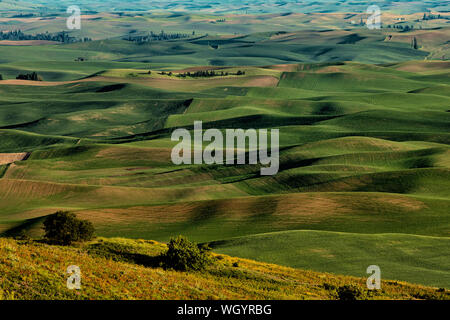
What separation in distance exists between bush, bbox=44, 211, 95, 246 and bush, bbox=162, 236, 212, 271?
251 inches

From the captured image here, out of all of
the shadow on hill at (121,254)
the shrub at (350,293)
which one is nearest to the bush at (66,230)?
the shadow on hill at (121,254)

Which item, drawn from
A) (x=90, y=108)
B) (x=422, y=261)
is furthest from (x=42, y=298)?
(x=90, y=108)

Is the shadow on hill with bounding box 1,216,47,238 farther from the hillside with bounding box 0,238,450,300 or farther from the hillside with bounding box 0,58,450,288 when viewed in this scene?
the hillside with bounding box 0,238,450,300

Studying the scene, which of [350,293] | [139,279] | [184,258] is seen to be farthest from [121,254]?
[350,293]

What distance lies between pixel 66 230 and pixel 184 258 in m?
8.48

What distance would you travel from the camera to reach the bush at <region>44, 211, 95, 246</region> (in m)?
36.7

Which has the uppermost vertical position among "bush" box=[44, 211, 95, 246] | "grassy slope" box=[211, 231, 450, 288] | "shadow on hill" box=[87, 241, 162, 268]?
"bush" box=[44, 211, 95, 246]

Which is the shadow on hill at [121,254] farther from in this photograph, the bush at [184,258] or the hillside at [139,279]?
the bush at [184,258]

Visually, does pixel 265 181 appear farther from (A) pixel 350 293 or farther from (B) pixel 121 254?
(A) pixel 350 293

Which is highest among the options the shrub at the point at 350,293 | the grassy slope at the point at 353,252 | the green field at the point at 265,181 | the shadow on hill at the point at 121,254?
the shadow on hill at the point at 121,254

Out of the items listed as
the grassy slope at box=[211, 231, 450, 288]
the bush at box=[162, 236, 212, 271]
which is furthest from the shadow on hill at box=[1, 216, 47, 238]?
the bush at box=[162, 236, 212, 271]

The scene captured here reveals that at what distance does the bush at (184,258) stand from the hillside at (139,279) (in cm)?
66

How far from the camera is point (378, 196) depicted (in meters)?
70.6

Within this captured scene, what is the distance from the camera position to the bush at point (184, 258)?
33.0 meters
